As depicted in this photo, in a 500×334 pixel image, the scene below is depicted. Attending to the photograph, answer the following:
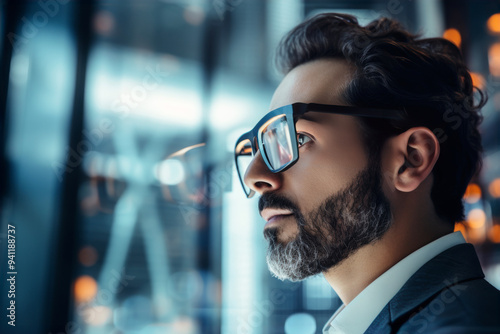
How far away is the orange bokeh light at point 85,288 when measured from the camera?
187 cm

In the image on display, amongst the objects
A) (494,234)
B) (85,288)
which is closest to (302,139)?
(85,288)

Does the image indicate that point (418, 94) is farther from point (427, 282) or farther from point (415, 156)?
point (427, 282)

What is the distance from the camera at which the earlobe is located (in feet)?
3.09

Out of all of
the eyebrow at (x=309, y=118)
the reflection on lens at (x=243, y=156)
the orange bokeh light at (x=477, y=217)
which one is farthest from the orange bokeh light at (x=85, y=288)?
the orange bokeh light at (x=477, y=217)

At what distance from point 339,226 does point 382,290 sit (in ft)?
0.60

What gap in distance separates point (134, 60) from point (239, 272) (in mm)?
1531

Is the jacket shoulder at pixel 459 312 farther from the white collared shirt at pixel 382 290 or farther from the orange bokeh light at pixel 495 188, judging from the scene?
the orange bokeh light at pixel 495 188

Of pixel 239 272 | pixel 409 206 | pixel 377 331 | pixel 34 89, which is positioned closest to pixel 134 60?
pixel 34 89

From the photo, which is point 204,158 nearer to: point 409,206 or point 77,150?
point 77,150

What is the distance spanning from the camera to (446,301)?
0.73 meters

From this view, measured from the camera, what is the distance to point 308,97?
1053mm

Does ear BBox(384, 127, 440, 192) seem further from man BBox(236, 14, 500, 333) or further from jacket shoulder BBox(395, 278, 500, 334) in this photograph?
jacket shoulder BBox(395, 278, 500, 334)

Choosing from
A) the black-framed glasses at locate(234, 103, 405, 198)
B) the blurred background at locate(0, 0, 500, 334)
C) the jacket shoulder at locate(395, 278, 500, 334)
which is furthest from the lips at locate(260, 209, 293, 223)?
the blurred background at locate(0, 0, 500, 334)

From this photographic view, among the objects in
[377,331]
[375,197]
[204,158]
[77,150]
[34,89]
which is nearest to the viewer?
[377,331]
